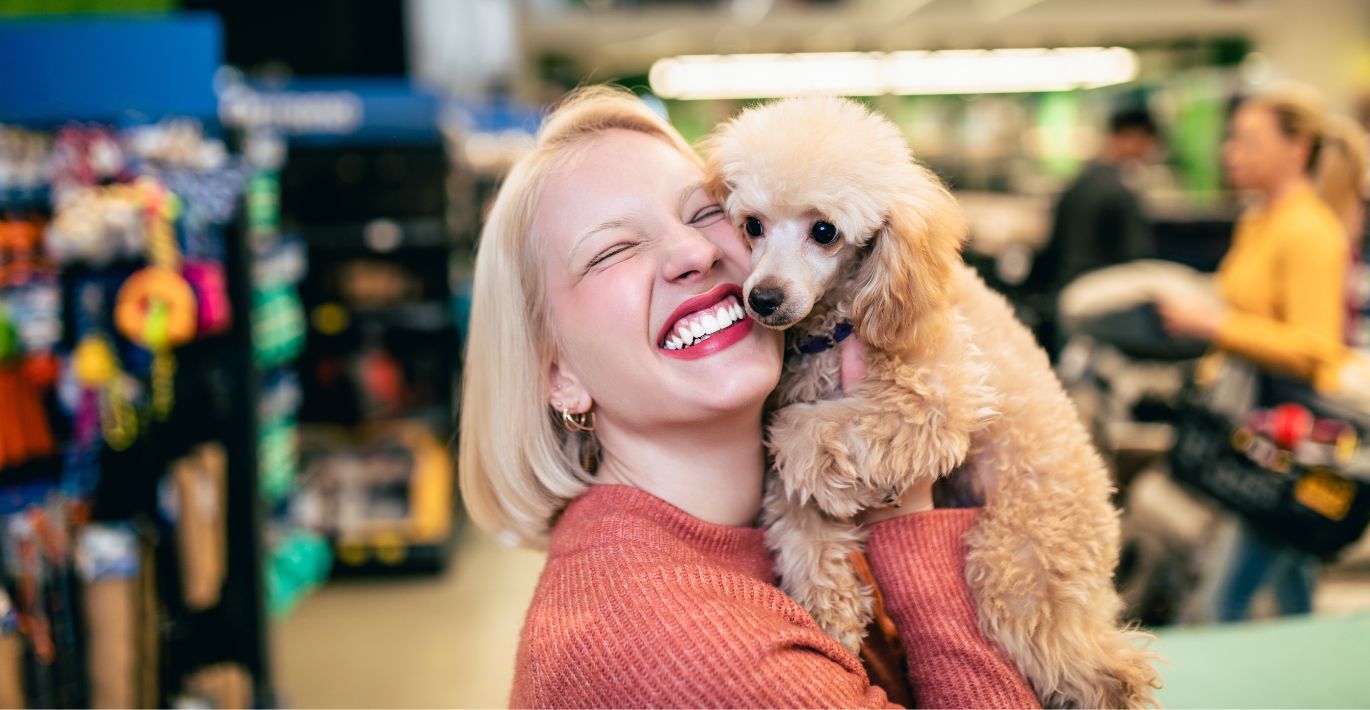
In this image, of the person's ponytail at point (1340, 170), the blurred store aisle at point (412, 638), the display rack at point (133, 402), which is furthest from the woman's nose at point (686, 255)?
the person's ponytail at point (1340, 170)

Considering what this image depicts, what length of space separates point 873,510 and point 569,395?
0.43 m

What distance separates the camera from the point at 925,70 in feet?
41.7

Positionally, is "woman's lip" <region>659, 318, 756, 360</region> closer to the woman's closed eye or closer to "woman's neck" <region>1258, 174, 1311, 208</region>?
the woman's closed eye

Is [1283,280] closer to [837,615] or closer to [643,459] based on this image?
[837,615]

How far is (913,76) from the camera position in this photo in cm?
1270

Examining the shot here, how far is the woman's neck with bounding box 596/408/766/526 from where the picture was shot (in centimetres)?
127

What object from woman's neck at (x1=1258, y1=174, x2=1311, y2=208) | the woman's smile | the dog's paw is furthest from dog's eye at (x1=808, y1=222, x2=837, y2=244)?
woman's neck at (x1=1258, y1=174, x2=1311, y2=208)

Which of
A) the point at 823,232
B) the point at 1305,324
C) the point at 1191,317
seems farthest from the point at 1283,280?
the point at 823,232

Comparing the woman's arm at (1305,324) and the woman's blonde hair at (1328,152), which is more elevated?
the woman's blonde hair at (1328,152)

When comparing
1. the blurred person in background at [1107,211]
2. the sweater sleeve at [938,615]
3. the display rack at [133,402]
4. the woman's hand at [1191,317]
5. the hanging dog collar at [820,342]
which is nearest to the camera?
the sweater sleeve at [938,615]

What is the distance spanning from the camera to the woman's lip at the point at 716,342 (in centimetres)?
119

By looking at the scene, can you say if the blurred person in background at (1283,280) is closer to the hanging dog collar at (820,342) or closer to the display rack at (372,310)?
the hanging dog collar at (820,342)

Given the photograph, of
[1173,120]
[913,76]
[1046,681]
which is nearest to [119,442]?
[1046,681]

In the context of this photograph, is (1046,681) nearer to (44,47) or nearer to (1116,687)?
(1116,687)
